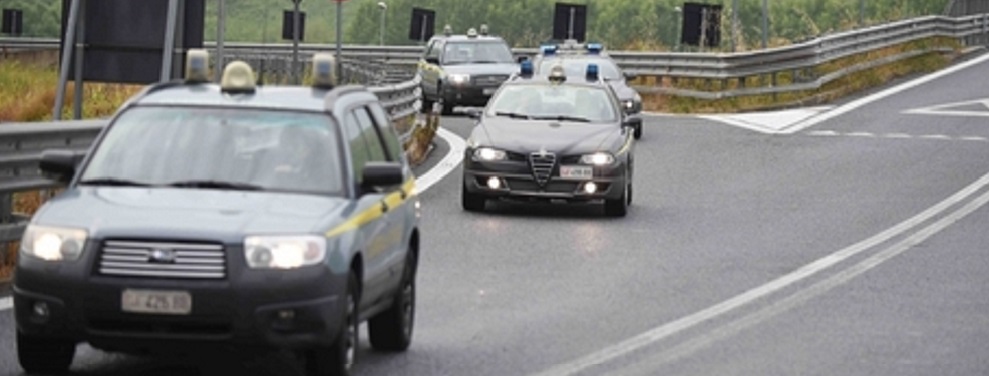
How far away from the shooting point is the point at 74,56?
2220 cm

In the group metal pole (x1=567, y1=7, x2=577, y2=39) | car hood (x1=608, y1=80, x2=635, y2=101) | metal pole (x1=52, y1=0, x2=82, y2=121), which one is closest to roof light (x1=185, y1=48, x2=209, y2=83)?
metal pole (x1=52, y1=0, x2=82, y2=121)

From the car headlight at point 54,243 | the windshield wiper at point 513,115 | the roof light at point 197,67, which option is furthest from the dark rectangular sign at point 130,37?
the car headlight at point 54,243

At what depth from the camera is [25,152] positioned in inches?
641

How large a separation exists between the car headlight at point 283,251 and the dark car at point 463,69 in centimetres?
3075

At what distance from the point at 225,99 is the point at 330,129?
1.76 feet

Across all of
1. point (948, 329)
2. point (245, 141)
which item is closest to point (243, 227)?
point (245, 141)

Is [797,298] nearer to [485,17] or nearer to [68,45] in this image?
[68,45]

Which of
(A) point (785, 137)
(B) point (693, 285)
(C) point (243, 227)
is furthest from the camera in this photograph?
(A) point (785, 137)

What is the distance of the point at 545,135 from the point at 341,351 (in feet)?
41.4

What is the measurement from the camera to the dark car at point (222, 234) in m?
10.8

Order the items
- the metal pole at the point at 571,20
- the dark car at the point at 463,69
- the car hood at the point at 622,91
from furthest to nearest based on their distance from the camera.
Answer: the metal pole at the point at 571,20
the dark car at the point at 463,69
the car hood at the point at 622,91

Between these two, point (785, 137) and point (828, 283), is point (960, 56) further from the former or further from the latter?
point (828, 283)

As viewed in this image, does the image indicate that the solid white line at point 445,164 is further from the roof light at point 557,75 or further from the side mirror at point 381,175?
the side mirror at point 381,175

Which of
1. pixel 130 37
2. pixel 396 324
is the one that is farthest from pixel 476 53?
pixel 396 324
